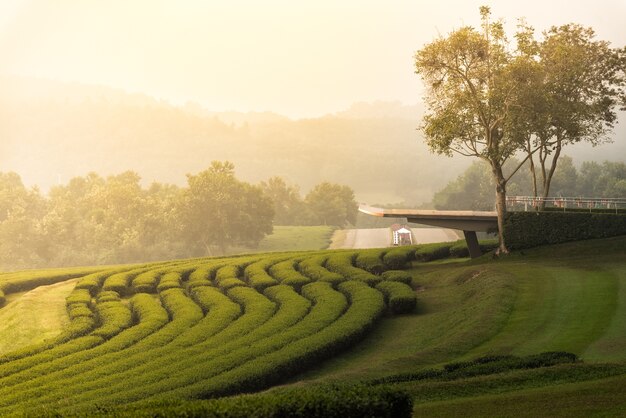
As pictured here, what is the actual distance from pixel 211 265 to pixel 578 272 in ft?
82.4

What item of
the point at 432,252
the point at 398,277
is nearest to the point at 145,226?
the point at 432,252

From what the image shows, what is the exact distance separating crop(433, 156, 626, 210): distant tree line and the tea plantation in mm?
57192

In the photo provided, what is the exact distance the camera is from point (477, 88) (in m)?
49.6

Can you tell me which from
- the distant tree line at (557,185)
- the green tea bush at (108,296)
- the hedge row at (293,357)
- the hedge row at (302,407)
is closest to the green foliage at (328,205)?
the distant tree line at (557,185)

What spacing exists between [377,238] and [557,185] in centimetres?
2681

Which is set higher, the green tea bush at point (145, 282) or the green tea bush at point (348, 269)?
the green tea bush at point (348, 269)

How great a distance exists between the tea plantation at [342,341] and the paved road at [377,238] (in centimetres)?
4890

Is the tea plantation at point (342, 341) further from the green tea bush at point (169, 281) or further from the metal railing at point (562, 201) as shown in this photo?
the metal railing at point (562, 201)

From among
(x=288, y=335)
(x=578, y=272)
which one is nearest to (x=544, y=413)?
(x=288, y=335)

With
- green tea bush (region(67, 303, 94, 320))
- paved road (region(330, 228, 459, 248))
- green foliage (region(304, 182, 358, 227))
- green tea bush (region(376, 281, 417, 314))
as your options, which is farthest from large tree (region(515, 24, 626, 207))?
green foliage (region(304, 182, 358, 227))

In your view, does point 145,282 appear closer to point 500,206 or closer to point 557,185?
point 500,206

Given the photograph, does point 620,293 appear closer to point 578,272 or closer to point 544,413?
point 578,272

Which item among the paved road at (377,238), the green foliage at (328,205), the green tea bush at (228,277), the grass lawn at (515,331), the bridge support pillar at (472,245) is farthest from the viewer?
the green foliage at (328,205)

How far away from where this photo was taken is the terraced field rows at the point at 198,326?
27.2m
